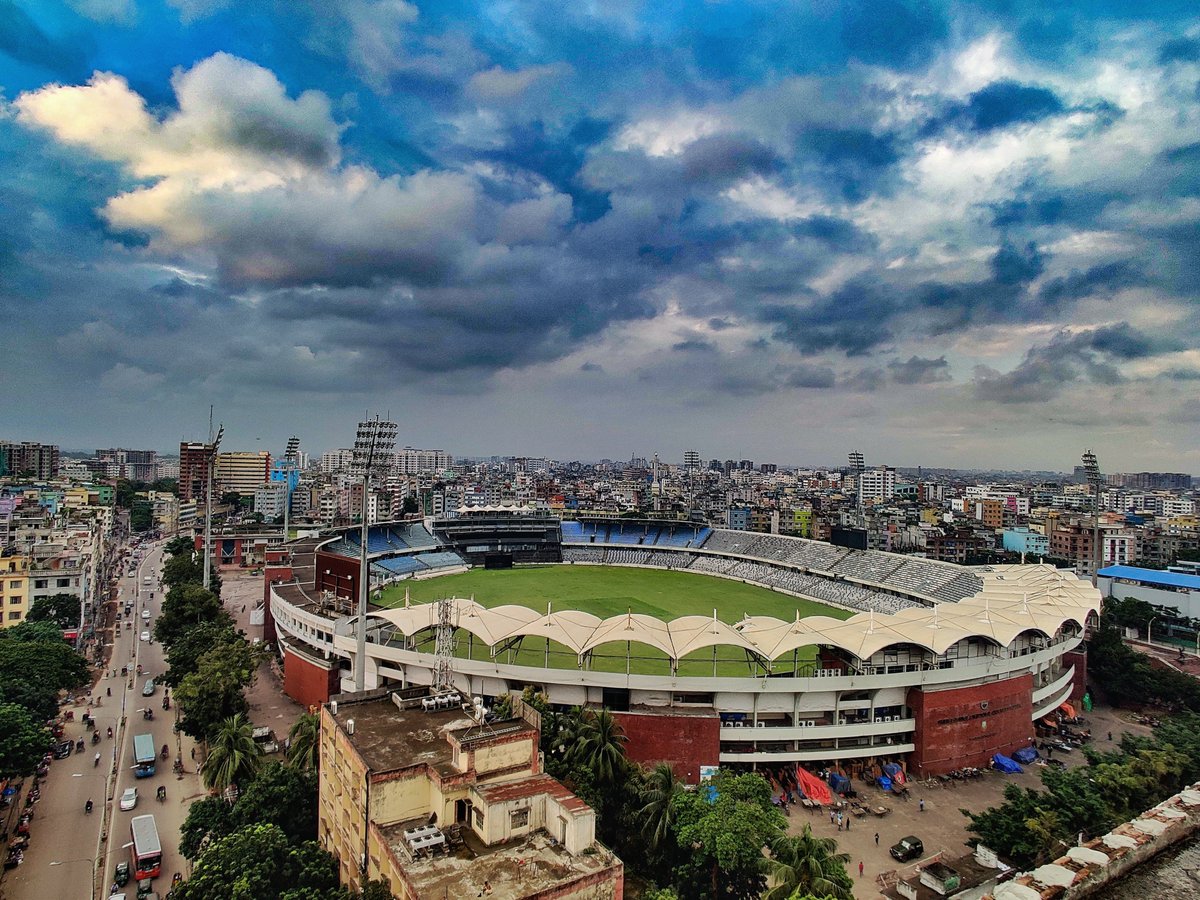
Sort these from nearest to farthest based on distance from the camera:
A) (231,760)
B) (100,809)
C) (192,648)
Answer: (231,760) < (100,809) < (192,648)

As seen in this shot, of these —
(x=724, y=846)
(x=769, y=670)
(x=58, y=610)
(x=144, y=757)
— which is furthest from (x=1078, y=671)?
(x=58, y=610)

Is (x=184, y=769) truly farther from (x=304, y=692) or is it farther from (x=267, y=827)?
(x=267, y=827)

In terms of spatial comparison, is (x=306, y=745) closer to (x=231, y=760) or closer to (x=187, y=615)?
(x=231, y=760)

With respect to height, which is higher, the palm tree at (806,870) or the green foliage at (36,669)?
the palm tree at (806,870)

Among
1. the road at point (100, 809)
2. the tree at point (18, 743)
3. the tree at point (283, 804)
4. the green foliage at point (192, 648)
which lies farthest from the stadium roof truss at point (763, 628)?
the tree at point (18, 743)

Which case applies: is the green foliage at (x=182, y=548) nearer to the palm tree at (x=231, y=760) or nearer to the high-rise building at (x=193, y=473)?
the high-rise building at (x=193, y=473)
